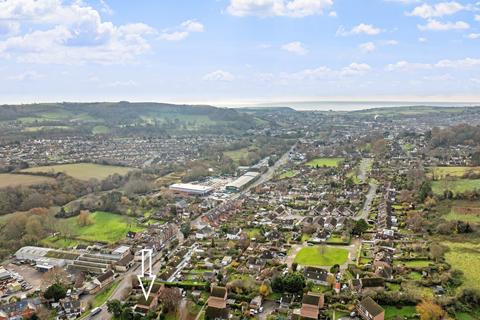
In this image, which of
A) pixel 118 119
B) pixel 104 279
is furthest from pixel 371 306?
pixel 118 119

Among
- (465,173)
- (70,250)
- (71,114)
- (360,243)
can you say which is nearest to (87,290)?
(70,250)

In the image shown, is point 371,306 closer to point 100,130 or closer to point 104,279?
point 104,279

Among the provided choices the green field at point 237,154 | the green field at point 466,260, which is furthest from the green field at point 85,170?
the green field at point 466,260

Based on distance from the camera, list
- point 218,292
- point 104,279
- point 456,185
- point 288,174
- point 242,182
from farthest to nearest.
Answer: point 288,174, point 242,182, point 456,185, point 104,279, point 218,292

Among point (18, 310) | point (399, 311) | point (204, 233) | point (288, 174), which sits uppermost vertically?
point (288, 174)

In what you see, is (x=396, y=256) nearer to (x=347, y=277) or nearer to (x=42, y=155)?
(x=347, y=277)

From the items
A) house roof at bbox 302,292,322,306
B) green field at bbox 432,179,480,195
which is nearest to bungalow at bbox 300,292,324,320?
house roof at bbox 302,292,322,306
